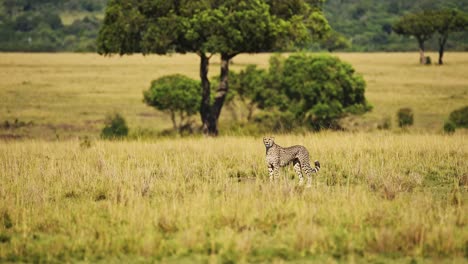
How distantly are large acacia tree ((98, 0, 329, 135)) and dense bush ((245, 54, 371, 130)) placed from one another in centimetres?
2807

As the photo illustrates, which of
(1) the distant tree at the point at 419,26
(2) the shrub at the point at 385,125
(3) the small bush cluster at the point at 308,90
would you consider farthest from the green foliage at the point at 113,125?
(1) the distant tree at the point at 419,26

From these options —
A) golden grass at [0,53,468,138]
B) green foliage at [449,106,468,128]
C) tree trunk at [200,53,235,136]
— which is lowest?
golden grass at [0,53,468,138]

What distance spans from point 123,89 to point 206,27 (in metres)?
59.0

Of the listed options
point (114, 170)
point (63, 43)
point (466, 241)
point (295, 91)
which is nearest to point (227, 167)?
point (114, 170)

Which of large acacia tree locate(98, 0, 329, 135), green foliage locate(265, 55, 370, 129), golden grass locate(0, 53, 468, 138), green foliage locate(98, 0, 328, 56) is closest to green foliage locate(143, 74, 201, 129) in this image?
golden grass locate(0, 53, 468, 138)

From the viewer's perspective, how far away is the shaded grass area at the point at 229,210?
414 inches

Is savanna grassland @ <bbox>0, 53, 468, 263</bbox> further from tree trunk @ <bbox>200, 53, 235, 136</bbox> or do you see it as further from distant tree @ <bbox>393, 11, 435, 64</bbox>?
distant tree @ <bbox>393, 11, 435, 64</bbox>

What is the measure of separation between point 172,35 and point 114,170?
17.2 m

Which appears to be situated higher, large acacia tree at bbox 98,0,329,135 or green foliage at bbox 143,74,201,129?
large acacia tree at bbox 98,0,329,135

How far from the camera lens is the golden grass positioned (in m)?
66.8

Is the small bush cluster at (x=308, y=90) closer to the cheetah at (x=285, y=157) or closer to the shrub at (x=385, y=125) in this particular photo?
the shrub at (x=385, y=125)

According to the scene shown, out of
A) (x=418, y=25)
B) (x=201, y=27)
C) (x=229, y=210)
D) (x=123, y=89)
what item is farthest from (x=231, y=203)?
(x=418, y=25)

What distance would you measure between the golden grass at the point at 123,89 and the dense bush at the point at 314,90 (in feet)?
7.83

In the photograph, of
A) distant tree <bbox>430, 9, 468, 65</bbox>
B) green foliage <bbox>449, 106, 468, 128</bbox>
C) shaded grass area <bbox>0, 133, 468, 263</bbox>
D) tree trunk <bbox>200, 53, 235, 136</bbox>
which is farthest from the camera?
distant tree <bbox>430, 9, 468, 65</bbox>
